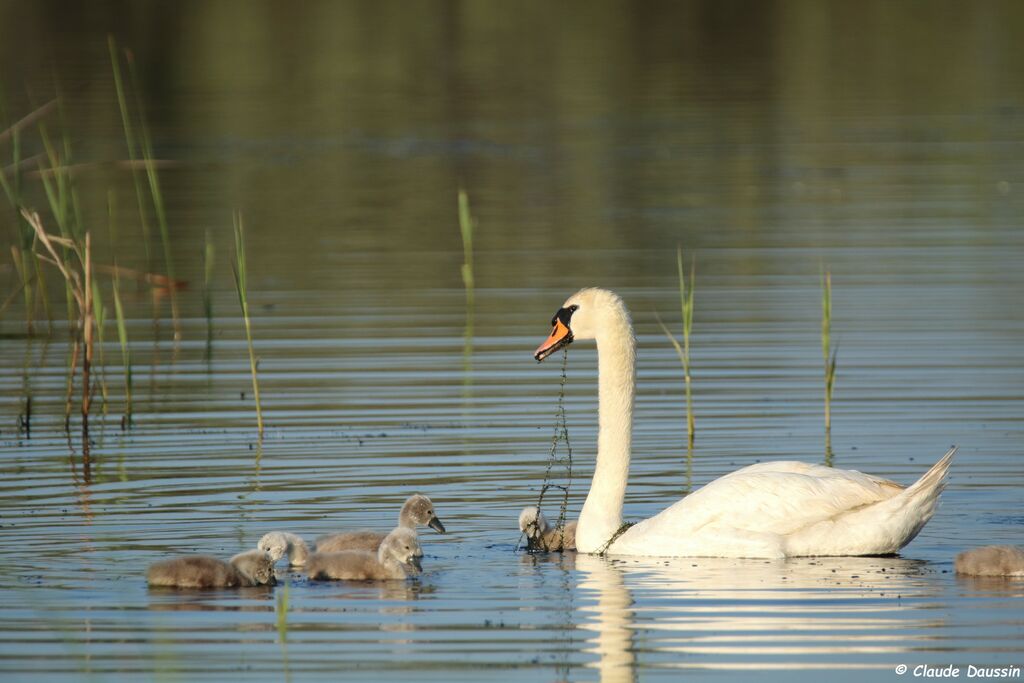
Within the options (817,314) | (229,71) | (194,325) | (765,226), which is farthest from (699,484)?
(229,71)

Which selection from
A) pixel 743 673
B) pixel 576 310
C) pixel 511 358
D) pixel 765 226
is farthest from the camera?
pixel 765 226

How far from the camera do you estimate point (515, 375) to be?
17.2 metres

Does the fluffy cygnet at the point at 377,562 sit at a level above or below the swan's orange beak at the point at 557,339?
below

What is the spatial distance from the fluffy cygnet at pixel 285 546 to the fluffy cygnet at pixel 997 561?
11.3ft

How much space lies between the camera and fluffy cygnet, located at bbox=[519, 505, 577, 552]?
11094 mm

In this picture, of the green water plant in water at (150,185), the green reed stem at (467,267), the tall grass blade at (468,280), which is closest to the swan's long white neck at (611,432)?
the green water plant in water at (150,185)

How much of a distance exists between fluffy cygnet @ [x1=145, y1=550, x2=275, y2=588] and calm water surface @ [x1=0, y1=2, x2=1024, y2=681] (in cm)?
12

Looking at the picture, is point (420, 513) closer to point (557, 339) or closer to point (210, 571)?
point (557, 339)

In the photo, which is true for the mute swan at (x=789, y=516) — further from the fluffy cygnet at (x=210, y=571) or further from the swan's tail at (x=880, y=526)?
the fluffy cygnet at (x=210, y=571)

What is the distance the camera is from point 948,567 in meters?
10.3

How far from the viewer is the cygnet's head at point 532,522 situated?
36.3 feet

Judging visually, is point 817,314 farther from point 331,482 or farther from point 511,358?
point 331,482

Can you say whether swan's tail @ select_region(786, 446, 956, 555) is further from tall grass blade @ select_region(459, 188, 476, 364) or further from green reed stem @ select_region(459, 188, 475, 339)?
green reed stem @ select_region(459, 188, 475, 339)

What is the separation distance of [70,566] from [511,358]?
7711 mm
